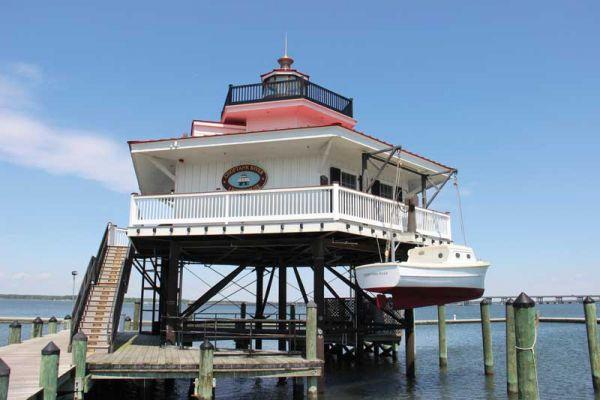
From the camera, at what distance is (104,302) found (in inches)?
783

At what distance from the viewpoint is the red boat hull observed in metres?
18.0

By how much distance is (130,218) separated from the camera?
65.2 ft

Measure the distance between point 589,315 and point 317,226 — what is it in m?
11.8

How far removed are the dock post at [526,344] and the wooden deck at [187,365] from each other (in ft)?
17.5

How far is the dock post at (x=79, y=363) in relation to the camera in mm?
14117

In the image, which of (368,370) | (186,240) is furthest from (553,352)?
(186,240)

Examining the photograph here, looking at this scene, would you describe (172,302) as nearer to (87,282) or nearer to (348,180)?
(87,282)

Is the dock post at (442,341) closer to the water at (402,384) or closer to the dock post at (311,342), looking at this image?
the water at (402,384)

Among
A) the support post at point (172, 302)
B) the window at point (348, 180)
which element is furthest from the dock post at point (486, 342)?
the support post at point (172, 302)

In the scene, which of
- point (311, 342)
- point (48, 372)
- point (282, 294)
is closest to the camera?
point (48, 372)

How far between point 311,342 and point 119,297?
7.46 m

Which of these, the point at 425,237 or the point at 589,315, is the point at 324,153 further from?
the point at 589,315

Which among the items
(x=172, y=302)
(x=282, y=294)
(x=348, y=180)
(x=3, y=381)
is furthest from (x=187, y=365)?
(x=282, y=294)

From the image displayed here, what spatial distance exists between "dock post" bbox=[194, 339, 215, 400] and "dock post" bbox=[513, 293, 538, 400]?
768 centimetres
